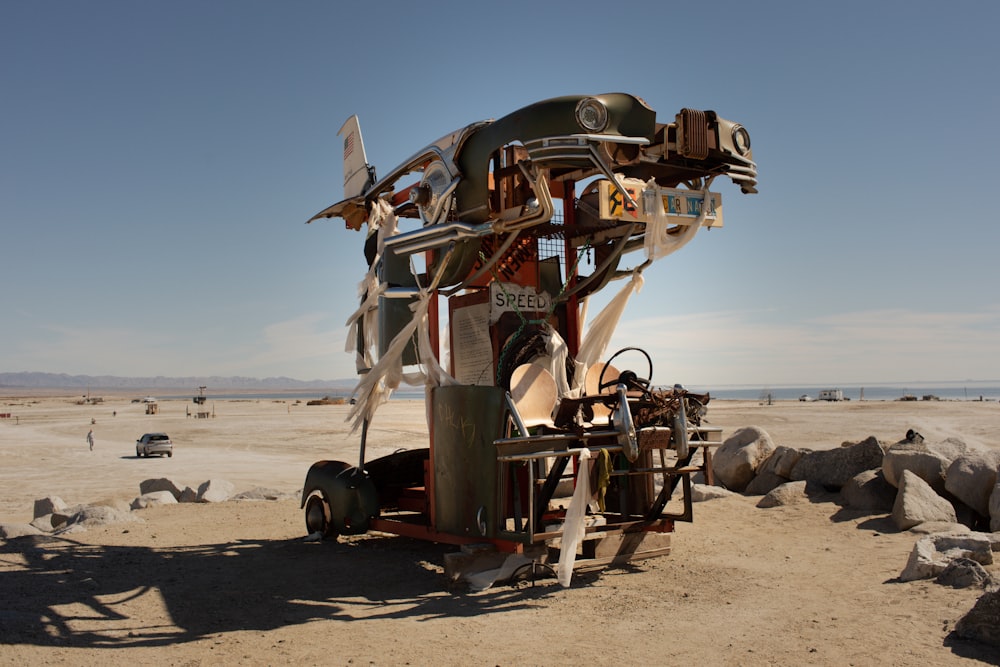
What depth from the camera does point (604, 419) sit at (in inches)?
396

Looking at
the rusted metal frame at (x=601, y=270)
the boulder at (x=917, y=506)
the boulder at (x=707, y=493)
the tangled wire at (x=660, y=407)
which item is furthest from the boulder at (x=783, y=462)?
the tangled wire at (x=660, y=407)

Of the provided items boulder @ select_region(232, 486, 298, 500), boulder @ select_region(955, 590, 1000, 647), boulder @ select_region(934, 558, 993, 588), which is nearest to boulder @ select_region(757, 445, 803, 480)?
boulder @ select_region(934, 558, 993, 588)

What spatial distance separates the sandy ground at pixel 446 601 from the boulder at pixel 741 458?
4.06ft

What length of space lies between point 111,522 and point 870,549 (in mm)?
11304

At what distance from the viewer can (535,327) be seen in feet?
32.5

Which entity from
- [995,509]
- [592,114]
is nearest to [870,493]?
[995,509]

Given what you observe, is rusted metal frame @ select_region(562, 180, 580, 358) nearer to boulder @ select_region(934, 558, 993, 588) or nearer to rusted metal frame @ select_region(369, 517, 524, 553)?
rusted metal frame @ select_region(369, 517, 524, 553)

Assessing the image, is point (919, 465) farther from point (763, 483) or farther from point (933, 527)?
point (763, 483)

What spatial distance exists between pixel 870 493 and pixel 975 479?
1526 mm

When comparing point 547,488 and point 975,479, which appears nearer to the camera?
point 547,488

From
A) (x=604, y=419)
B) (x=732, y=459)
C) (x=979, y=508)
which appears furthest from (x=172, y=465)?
(x=979, y=508)

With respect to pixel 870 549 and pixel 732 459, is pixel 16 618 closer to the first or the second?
pixel 870 549

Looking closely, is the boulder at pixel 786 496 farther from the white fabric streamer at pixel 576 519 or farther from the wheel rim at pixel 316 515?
the wheel rim at pixel 316 515

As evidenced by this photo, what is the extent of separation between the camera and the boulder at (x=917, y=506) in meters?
10.6
